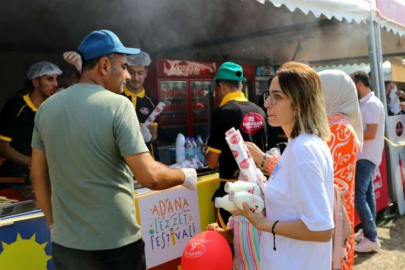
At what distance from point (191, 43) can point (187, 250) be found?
5.78 metres

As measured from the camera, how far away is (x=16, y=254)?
7.37 feet

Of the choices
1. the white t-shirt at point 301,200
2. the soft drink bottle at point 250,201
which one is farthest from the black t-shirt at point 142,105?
the white t-shirt at point 301,200

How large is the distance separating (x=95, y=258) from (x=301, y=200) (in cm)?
98

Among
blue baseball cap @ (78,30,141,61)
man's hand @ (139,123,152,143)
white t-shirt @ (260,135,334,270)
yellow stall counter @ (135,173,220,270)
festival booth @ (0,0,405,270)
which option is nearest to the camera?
white t-shirt @ (260,135,334,270)

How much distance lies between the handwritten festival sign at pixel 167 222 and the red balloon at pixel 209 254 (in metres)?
0.78

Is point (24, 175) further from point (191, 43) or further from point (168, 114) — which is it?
point (191, 43)

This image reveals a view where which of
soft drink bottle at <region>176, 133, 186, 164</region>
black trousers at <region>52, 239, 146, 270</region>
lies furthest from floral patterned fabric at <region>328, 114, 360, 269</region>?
soft drink bottle at <region>176, 133, 186, 164</region>

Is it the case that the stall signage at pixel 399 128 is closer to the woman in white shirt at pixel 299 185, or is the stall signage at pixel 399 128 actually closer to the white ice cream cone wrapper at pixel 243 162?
the white ice cream cone wrapper at pixel 243 162

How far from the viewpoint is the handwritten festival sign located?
282 cm

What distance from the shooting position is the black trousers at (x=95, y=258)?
1.74m

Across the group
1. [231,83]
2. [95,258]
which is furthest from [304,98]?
[231,83]

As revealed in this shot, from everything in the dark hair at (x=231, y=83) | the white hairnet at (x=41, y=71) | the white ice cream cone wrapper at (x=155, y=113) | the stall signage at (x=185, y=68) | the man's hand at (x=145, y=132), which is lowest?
the man's hand at (x=145, y=132)

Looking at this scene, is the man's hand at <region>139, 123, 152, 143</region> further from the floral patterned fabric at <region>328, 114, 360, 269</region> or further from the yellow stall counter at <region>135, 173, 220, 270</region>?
the floral patterned fabric at <region>328, 114, 360, 269</region>

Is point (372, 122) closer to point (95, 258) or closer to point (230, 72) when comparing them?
point (230, 72)
